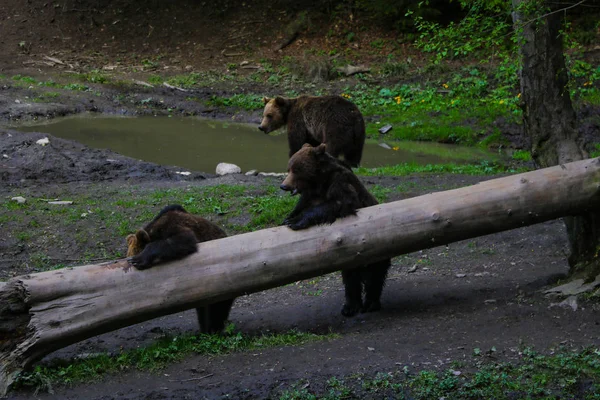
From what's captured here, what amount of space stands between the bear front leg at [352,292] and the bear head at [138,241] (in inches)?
90.3

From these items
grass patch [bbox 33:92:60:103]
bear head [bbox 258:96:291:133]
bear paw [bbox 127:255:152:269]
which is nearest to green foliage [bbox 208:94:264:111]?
grass patch [bbox 33:92:60:103]

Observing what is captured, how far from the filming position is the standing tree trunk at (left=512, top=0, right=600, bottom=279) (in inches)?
329

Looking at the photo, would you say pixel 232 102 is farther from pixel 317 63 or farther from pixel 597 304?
pixel 597 304

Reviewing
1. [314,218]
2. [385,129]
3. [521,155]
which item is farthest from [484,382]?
[385,129]

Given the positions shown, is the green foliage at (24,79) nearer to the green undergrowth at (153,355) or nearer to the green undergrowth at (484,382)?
the green undergrowth at (153,355)

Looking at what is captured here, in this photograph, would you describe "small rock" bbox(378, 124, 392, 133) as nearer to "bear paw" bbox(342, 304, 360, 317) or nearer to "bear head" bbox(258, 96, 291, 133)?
"bear head" bbox(258, 96, 291, 133)

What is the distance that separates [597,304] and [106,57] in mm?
25248

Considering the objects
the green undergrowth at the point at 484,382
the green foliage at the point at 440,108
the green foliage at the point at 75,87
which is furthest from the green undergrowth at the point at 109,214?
the green foliage at the point at 75,87

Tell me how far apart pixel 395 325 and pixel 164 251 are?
2.57 metres

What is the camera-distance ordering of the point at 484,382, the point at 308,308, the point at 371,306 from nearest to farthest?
the point at 484,382 → the point at 371,306 → the point at 308,308

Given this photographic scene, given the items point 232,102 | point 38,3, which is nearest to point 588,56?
point 232,102

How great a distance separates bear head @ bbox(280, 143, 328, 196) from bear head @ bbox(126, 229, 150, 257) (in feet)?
5.17

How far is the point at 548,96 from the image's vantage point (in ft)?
28.0

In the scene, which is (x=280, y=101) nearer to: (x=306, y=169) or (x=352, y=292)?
(x=306, y=169)
